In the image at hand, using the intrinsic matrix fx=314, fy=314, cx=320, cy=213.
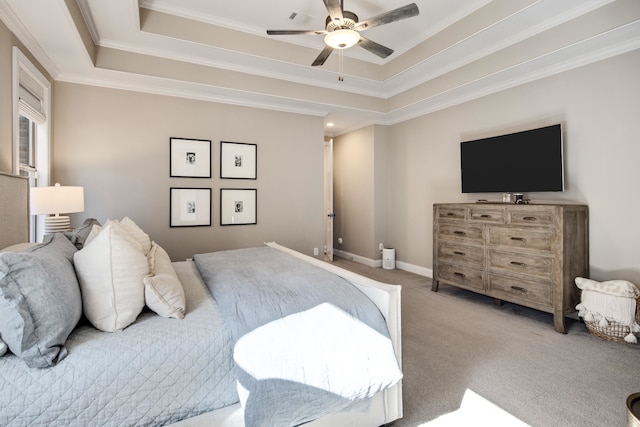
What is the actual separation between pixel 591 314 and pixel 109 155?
202 inches

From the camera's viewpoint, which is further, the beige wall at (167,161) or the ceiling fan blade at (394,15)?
the beige wall at (167,161)

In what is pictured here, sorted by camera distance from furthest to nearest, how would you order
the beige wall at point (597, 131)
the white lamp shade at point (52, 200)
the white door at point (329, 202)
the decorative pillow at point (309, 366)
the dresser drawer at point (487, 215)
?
the white door at point (329, 202), the dresser drawer at point (487, 215), the beige wall at point (597, 131), the white lamp shade at point (52, 200), the decorative pillow at point (309, 366)

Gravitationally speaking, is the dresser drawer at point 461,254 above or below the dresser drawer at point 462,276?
above

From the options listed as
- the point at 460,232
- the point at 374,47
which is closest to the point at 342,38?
the point at 374,47

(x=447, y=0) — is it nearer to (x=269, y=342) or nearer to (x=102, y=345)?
(x=269, y=342)

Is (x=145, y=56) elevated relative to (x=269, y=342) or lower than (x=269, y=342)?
elevated

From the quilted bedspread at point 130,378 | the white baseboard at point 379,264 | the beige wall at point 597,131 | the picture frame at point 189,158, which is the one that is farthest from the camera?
the white baseboard at point 379,264

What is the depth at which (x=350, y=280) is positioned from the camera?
6.23 ft

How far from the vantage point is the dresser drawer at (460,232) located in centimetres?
354

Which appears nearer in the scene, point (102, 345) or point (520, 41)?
point (102, 345)

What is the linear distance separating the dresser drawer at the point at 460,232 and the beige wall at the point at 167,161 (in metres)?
1.81

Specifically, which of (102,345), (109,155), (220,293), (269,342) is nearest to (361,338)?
(269,342)

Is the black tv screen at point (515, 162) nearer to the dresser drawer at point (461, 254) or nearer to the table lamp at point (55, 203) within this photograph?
the dresser drawer at point (461, 254)

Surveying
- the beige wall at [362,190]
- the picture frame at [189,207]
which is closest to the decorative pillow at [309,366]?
the picture frame at [189,207]
